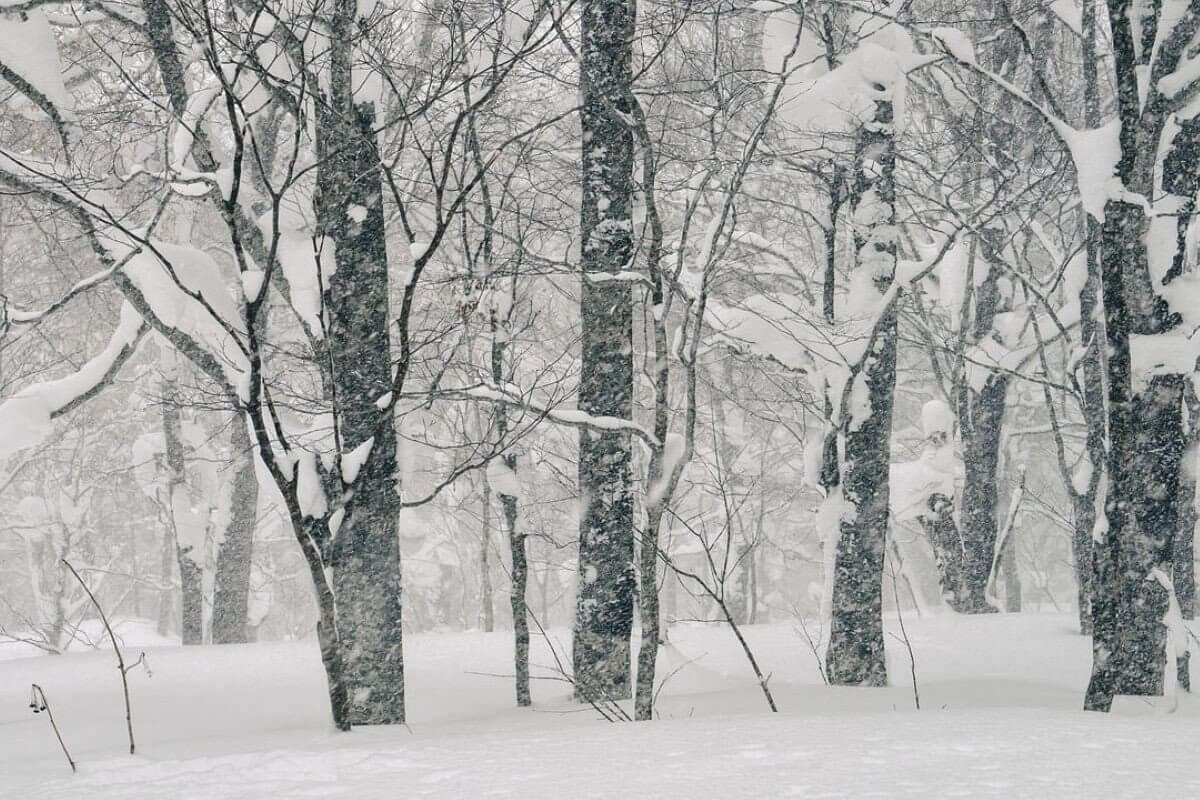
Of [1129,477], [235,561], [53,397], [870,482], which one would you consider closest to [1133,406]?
[1129,477]

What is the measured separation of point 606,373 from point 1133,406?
10.5 ft

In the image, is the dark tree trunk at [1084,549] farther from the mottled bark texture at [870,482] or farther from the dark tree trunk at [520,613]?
the dark tree trunk at [520,613]

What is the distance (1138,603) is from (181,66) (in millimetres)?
6281

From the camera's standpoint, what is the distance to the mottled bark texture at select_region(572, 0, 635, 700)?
6328mm

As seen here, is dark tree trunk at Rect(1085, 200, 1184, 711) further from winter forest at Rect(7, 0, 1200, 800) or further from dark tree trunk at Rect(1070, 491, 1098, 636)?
dark tree trunk at Rect(1070, 491, 1098, 636)

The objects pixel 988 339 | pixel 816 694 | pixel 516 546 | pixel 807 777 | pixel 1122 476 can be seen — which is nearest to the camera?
pixel 807 777

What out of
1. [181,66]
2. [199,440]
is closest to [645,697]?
[181,66]

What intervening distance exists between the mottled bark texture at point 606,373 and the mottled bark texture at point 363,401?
4.63 feet

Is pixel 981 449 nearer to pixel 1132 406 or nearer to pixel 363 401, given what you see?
pixel 1132 406

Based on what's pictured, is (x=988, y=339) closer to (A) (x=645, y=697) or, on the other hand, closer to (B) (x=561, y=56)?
(B) (x=561, y=56)

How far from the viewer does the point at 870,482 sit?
7027 millimetres

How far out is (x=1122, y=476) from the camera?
4.41 m

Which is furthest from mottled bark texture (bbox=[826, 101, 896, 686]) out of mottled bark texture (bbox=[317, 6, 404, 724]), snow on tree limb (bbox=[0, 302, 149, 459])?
snow on tree limb (bbox=[0, 302, 149, 459])

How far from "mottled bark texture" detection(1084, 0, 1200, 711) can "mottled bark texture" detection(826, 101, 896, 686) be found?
2.24 meters
